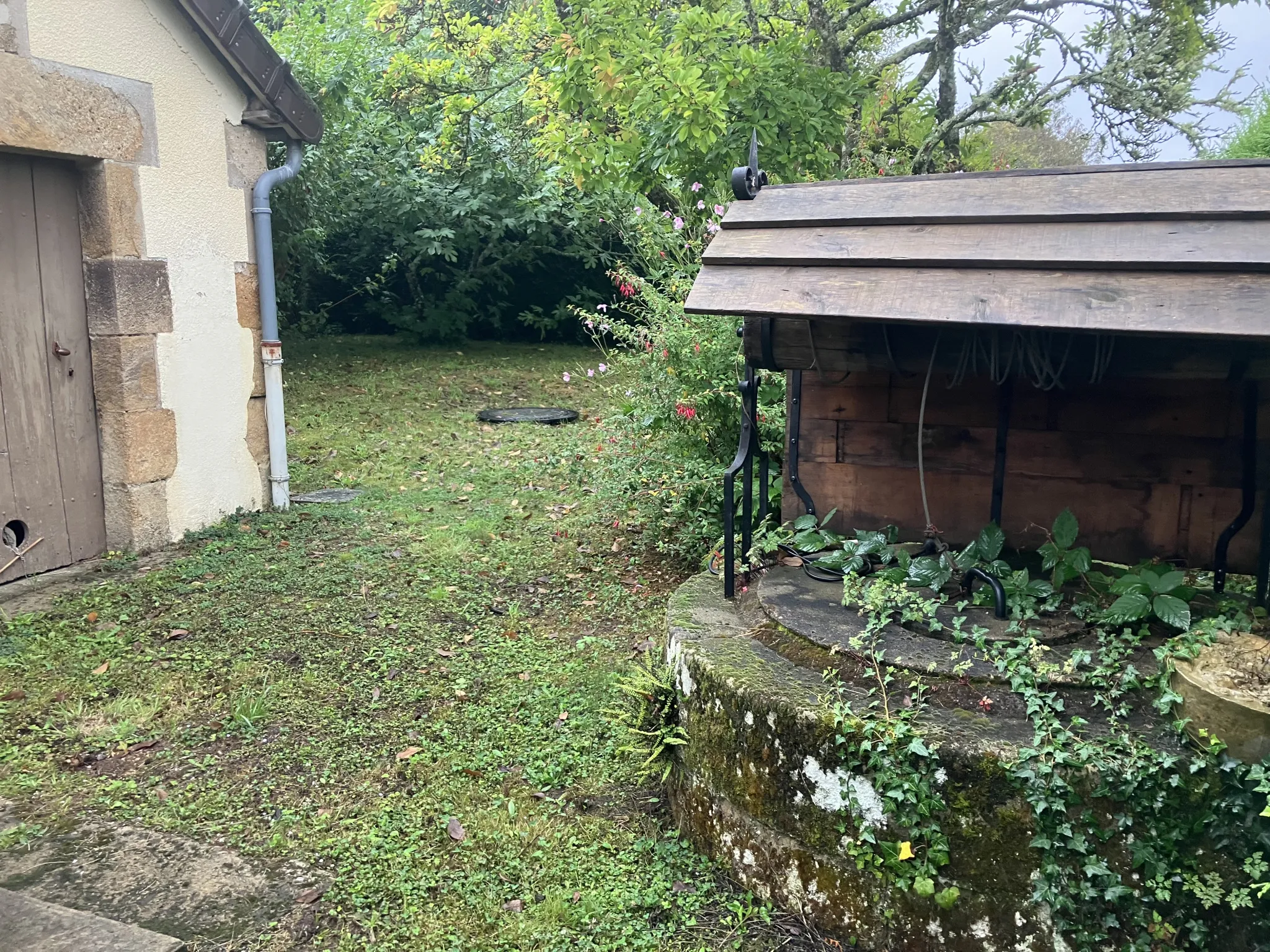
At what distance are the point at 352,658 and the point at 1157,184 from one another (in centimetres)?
354

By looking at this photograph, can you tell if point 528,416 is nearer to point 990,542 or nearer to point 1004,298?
point 990,542

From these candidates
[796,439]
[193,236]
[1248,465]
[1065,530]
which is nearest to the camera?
[1248,465]

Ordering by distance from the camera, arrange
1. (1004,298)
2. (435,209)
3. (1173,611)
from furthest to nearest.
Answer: (435,209)
(1173,611)
(1004,298)

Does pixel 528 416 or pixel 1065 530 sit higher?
pixel 1065 530

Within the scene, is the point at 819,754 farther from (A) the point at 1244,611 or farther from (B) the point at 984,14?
(B) the point at 984,14

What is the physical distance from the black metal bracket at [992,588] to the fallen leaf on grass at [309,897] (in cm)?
213

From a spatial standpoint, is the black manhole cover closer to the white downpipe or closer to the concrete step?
the white downpipe

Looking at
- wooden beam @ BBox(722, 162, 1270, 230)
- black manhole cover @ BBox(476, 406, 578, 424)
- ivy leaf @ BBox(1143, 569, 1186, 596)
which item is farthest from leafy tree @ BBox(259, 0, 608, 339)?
ivy leaf @ BBox(1143, 569, 1186, 596)

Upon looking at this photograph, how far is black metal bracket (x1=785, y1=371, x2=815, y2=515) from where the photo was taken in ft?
11.0

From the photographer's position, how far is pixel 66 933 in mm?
2266

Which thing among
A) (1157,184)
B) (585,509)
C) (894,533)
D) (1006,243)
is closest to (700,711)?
(894,533)

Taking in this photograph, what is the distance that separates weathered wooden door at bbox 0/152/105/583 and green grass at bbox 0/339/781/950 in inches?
17.7

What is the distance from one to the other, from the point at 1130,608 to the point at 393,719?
263 cm

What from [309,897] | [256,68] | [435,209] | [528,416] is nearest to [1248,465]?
[309,897]
